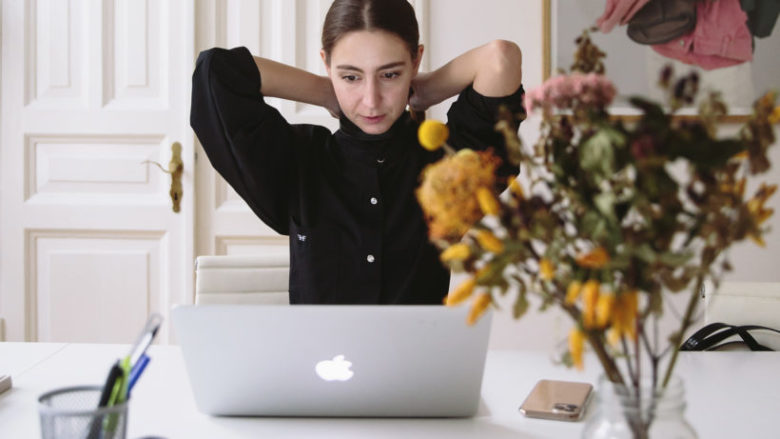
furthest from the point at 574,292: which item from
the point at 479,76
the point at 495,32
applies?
the point at 495,32

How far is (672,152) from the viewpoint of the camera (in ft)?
1.73

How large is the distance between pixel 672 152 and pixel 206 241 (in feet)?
7.62

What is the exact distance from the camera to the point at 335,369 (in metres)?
0.90

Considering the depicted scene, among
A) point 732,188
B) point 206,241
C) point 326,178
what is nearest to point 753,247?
Result: point 326,178

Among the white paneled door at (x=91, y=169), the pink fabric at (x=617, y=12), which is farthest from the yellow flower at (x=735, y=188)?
the white paneled door at (x=91, y=169)

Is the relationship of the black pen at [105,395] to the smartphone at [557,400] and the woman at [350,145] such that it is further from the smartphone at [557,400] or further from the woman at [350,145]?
the woman at [350,145]

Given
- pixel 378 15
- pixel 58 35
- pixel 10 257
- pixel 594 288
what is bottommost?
pixel 10 257

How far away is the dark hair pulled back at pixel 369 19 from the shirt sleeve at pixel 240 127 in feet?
0.57

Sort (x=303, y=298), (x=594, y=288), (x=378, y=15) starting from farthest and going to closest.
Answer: (x=303, y=298), (x=378, y=15), (x=594, y=288)

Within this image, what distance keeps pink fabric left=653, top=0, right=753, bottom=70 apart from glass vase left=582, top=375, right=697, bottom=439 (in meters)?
2.18

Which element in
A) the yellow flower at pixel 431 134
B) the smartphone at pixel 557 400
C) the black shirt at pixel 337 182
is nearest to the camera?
the yellow flower at pixel 431 134

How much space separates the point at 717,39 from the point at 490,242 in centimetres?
229

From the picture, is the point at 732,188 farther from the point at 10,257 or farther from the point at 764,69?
the point at 10,257

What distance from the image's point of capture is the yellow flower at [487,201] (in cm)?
55
